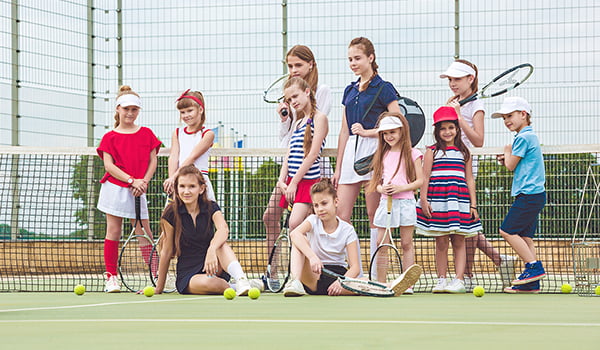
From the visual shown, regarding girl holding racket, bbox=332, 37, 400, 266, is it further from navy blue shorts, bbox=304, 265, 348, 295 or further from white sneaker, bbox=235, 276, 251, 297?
white sneaker, bbox=235, 276, 251, 297

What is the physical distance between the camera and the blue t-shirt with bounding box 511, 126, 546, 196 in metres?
5.72

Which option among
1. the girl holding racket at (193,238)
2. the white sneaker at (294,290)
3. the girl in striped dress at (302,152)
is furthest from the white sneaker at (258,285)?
the white sneaker at (294,290)

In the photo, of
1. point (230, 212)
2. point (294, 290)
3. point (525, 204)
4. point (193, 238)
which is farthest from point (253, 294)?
point (230, 212)

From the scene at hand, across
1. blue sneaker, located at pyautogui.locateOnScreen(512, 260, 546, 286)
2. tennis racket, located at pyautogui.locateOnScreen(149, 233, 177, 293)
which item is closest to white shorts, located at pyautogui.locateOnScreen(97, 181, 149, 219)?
tennis racket, located at pyautogui.locateOnScreen(149, 233, 177, 293)

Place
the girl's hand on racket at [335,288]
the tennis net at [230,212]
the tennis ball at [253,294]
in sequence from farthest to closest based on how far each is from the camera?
A: the tennis net at [230,212] → the girl's hand on racket at [335,288] → the tennis ball at [253,294]

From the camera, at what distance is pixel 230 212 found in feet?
25.8

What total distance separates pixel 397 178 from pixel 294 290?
101 centimetres

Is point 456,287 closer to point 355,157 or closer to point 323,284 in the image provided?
point 323,284

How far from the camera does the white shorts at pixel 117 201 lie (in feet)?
19.5

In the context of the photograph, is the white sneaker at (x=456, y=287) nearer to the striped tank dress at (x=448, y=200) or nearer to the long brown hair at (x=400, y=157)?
the striped tank dress at (x=448, y=200)

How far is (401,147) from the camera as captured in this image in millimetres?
5625

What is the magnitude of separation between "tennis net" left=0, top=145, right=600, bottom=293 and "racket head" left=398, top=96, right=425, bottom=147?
1.47ft

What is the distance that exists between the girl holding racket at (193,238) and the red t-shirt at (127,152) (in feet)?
2.04

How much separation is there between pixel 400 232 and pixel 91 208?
14.1 feet
